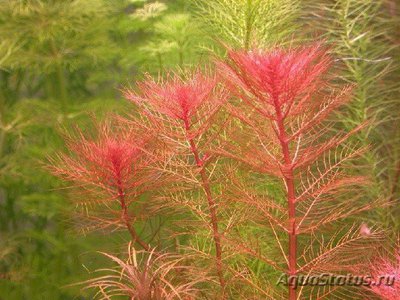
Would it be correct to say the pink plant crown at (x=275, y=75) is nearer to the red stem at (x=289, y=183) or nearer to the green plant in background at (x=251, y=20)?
the red stem at (x=289, y=183)

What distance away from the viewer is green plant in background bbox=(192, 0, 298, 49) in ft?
6.83

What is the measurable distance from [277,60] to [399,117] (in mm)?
1131

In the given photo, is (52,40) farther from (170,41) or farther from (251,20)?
(251,20)

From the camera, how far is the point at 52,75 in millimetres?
2814

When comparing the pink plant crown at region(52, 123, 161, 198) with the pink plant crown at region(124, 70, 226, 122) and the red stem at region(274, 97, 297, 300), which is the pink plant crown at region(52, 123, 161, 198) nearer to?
the pink plant crown at region(124, 70, 226, 122)

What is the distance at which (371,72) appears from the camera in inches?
94.0

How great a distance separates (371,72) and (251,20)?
0.64 m

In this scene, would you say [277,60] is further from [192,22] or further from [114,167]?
[192,22]

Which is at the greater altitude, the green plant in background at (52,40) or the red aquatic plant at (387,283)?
the green plant in background at (52,40)

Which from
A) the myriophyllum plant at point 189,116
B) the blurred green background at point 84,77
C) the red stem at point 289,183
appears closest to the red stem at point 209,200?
the myriophyllum plant at point 189,116

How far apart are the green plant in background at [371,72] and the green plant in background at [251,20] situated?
0.21 m

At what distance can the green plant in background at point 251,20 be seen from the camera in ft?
6.83

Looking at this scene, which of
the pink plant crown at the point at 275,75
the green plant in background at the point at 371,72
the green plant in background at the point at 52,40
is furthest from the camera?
the green plant in background at the point at 52,40

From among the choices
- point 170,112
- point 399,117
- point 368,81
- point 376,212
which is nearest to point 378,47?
point 368,81
